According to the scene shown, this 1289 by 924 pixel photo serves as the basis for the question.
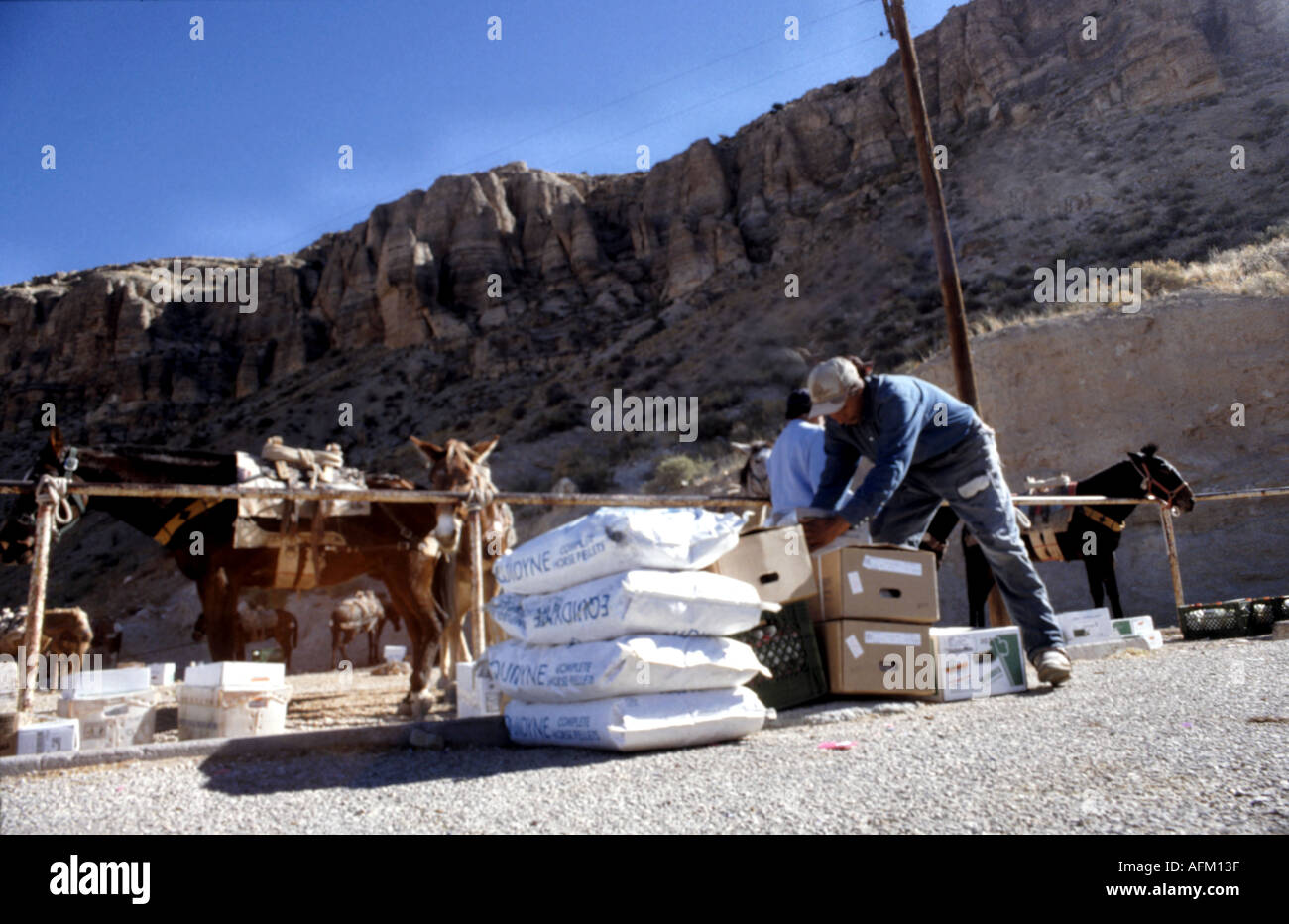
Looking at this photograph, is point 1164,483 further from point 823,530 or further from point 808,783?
point 808,783

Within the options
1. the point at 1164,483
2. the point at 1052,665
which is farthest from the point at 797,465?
the point at 1164,483

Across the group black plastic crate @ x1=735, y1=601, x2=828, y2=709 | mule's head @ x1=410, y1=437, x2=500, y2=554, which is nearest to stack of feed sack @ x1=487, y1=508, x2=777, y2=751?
black plastic crate @ x1=735, y1=601, x2=828, y2=709

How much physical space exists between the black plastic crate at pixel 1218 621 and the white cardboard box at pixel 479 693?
262 inches

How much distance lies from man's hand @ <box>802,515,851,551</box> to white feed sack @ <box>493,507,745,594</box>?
61 cm

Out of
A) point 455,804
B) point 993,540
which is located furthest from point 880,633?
point 455,804

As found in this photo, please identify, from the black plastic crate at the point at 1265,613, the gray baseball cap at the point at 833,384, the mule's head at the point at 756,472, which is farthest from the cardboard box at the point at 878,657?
the black plastic crate at the point at 1265,613

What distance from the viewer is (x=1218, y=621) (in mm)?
8336

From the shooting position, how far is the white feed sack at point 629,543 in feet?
12.5

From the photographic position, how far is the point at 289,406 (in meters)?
52.9
